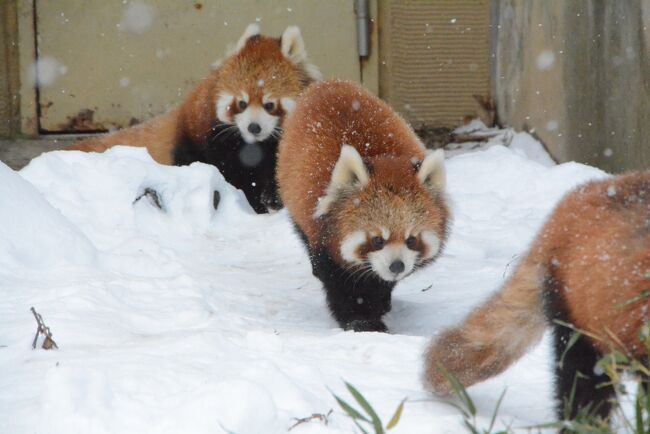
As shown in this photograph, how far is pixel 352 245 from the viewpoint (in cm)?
450

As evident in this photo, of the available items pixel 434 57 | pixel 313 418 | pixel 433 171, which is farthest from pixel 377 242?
pixel 434 57

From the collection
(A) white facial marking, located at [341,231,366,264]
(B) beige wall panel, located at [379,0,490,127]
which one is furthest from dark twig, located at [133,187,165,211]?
(B) beige wall panel, located at [379,0,490,127]

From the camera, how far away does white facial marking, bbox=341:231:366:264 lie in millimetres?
4473

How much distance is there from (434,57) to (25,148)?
3255mm

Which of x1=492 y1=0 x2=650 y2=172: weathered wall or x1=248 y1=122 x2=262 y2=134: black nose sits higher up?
x1=492 y1=0 x2=650 y2=172: weathered wall

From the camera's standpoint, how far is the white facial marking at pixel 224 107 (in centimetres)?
707

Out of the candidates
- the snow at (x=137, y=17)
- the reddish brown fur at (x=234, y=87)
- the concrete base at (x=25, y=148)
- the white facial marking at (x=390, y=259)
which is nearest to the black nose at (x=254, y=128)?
the reddish brown fur at (x=234, y=87)

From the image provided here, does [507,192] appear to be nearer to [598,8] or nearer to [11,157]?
[598,8]

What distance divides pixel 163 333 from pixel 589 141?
3.37 meters

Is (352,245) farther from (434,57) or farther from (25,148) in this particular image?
(25,148)

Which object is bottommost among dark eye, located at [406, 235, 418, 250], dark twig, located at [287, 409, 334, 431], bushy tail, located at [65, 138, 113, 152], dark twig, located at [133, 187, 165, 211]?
bushy tail, located at [65, 138, 113, 152]

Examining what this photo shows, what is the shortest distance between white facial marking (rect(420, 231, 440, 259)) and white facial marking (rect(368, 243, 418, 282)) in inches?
4.5

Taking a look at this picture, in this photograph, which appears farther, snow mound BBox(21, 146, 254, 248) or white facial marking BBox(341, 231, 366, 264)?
snow mound BBox(21, 146, 254, 248)

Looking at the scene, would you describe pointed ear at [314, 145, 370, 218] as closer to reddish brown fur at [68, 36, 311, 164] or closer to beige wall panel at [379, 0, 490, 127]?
reddish brown fur at [68, 36, 311, 164]
